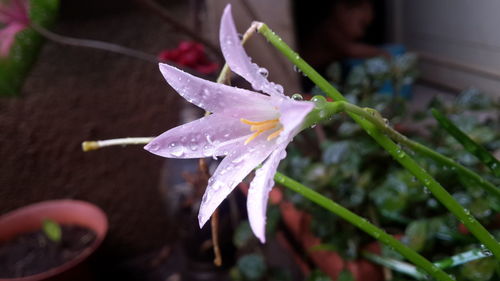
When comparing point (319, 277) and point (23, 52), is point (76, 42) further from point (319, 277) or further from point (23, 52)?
point (319, 277)

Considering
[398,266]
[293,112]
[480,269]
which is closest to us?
[293,112]

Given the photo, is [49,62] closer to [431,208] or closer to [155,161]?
[155,161]

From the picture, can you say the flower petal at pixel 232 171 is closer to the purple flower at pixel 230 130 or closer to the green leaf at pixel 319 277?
the purple flower at pixel 230 130

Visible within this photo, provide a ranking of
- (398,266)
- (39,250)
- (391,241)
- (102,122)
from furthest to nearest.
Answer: (102,122)
(39,250)
(398,266)
(391,241)

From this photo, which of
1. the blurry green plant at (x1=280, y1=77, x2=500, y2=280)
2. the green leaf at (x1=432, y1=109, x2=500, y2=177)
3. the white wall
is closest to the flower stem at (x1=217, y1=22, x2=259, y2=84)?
the green leaf at (x1=432, y1=109, x2=500, y2=177)

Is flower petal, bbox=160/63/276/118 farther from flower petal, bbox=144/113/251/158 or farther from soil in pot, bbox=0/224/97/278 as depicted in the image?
soil in pot, bbox=0/224/97/278

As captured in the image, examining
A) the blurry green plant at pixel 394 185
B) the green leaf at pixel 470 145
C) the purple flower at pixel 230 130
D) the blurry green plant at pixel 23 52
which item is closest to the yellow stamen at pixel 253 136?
the purple flower at pixel 230 130

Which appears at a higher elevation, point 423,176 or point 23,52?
point 423,176

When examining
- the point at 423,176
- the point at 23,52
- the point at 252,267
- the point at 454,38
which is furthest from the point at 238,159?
the point at 454,38
